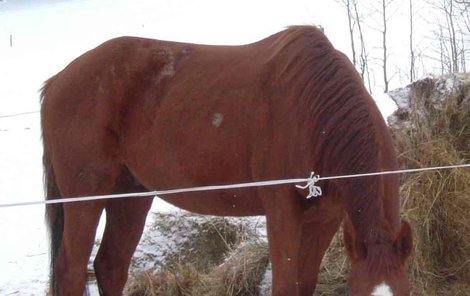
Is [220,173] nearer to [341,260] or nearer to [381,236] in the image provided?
[381,236]

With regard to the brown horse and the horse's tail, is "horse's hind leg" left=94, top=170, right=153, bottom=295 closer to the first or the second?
the brown horse

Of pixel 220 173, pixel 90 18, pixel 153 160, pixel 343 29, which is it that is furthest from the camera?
pixel 90 18

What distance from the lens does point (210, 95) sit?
3.23 meters

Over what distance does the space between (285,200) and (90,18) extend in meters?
28.8

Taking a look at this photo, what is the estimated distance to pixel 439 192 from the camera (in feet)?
13.8

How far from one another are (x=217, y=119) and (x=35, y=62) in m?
20.1

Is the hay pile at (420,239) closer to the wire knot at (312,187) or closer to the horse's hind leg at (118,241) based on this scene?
the horse's hind leg at (118,241)

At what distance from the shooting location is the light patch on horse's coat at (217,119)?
3.13 metres

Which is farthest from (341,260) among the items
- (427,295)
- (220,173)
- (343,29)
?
(343,29)

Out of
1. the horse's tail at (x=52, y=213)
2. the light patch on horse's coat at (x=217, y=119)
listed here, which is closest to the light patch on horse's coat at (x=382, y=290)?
the light patch on horse's coat at (x=217, y=119)

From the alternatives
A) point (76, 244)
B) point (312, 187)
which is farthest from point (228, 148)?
point (76, 244)

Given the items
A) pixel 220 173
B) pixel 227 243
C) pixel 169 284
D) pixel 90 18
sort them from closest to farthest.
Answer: pixel 220 173 → pixel 169 284 → pixel 227 243 → pixel 90 18

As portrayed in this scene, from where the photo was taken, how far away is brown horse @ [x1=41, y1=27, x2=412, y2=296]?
2.57m

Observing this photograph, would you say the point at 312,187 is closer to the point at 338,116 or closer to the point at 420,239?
the point at 338,116
